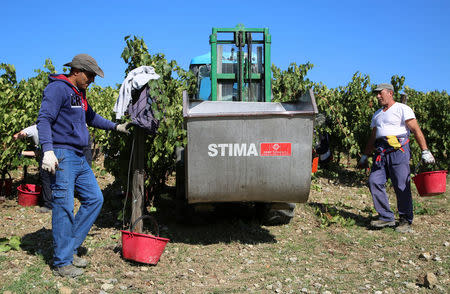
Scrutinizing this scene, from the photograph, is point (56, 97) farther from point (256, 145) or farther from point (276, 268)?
point (276, 268)

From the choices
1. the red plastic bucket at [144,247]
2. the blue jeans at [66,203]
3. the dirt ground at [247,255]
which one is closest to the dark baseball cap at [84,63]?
the blue jeans at [66,203]

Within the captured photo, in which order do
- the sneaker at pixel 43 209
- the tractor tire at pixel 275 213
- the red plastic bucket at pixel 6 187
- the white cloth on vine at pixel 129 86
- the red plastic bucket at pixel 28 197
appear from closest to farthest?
the white cloth on vine at pixel 129 86 < the tractor tire at pixel 275 213 < the sneaker at pixel 43 209 < the red plastic bucket at pixel 28 197 < the red plastic bucket at pixel 6 187

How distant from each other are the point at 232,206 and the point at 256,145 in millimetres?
2196

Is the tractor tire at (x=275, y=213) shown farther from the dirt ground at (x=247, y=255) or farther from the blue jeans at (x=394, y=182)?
the blue jeans at (x=394, y=182)

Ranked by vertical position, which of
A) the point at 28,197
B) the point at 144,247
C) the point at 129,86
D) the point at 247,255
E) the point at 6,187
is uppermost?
the point at 129,86

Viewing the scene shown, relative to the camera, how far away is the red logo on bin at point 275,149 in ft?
12.3

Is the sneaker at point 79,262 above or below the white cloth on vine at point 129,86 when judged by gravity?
below

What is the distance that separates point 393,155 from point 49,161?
3872mm

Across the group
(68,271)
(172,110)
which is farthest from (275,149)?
(68,271)

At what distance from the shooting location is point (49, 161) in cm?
314

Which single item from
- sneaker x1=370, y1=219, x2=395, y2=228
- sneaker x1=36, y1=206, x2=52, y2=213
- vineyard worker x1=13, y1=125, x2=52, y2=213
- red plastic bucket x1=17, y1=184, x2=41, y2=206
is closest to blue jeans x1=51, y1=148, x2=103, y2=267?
vineyard worker x1=13, y1=125, x2=52, y2=213

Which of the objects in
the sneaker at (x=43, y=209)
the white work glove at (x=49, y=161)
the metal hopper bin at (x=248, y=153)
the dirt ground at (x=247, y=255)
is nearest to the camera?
the white work glove at (x=49, y=161)

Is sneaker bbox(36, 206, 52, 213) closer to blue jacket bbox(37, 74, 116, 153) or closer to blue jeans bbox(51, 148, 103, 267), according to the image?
blue jeans bbox(51, 148, 103, 267)

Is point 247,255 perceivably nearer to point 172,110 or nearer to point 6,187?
point 172,110
